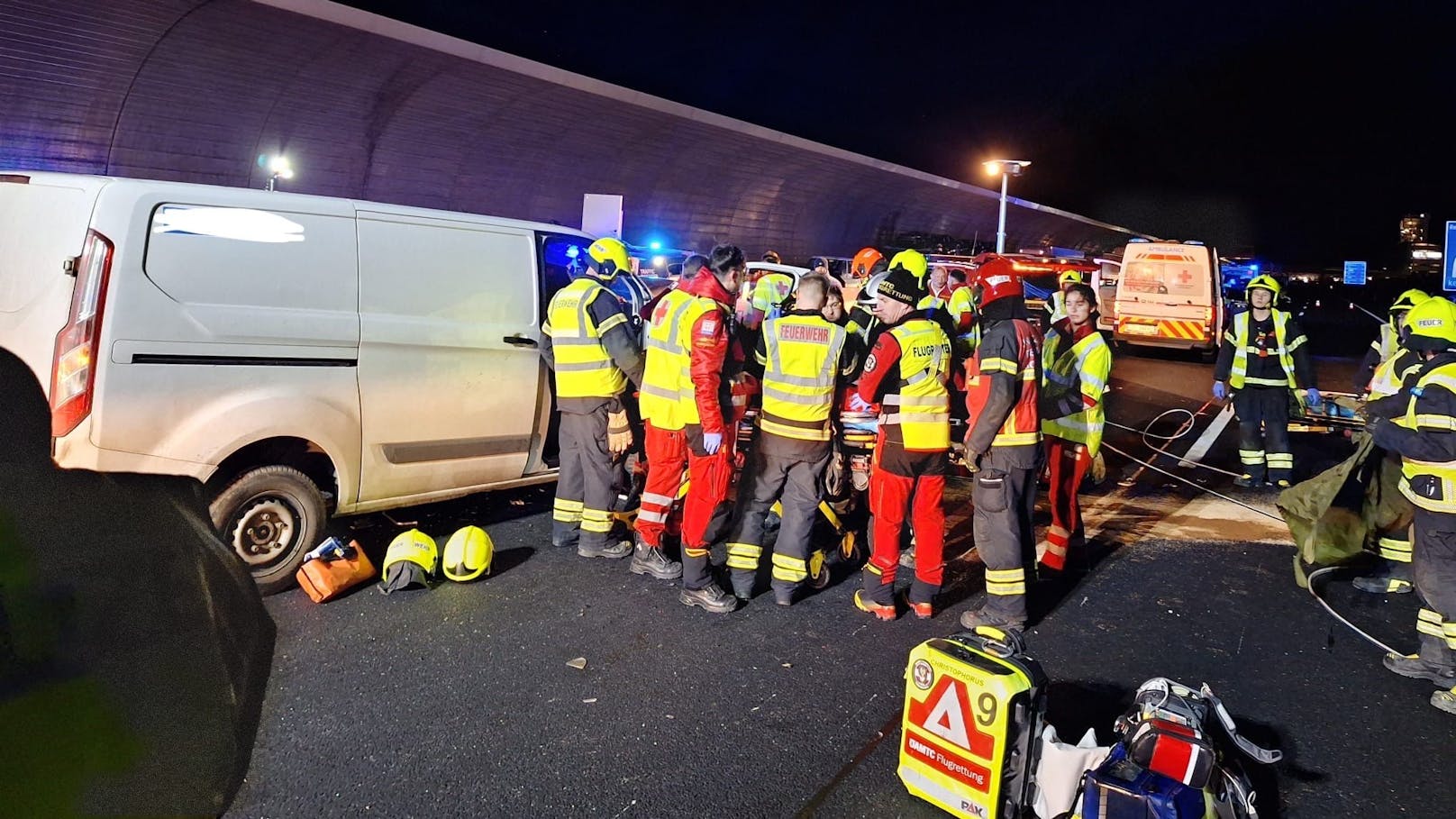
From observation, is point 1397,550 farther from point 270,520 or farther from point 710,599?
point 270,520

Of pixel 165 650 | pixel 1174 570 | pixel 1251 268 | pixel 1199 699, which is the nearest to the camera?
pixel 1199 699

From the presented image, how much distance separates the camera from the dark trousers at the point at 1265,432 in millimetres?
7473

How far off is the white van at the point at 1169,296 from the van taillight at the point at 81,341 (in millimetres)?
17464

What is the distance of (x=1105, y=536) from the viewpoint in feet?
20.1

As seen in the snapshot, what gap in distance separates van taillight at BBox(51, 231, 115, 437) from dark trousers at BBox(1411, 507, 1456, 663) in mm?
6021

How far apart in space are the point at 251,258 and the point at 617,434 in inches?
83.9

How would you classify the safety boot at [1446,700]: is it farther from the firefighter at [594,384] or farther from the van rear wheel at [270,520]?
the van rear wheel at [270,520]

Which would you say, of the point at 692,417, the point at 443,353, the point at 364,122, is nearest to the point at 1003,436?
the point at 692,417

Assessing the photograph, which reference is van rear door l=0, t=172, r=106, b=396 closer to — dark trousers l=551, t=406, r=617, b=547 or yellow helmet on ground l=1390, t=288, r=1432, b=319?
dark trousers l=551, t=406, r=617, b=547

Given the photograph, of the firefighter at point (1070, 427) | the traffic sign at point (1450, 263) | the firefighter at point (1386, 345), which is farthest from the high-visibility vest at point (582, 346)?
the traffic sign at point (1450, 263)

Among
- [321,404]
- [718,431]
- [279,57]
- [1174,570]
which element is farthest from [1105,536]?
[279,57]

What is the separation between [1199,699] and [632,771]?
197 centimetres

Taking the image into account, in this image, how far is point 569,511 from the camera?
541cm

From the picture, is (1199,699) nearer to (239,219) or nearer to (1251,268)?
(239,219)
